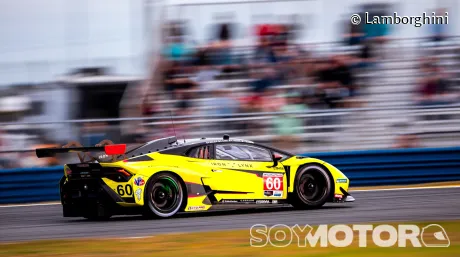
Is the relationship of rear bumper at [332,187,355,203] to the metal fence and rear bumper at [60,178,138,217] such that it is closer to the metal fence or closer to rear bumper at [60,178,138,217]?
rear bumper at [60,178,138,217]

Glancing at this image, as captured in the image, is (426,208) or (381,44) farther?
(381,44)

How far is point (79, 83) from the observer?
1435cm

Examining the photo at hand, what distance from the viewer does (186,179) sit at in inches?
404

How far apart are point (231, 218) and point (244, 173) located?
698mm

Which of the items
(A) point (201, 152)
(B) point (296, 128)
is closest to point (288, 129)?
(B) point (296, 128)

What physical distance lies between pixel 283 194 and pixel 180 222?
A: 163 centimetres

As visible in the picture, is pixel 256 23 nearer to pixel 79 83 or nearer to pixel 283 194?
pixel 79 83

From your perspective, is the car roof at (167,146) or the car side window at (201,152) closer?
the car roof at (167,146)

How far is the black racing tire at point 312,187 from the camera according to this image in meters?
11.0

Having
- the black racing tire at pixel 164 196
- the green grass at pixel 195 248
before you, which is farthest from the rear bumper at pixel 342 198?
the green grass at pixel 195 248

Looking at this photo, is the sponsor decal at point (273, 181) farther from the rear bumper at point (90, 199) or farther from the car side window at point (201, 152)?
the rear bumper at point (90, 199)

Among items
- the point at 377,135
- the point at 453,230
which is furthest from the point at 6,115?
the point at 453,230

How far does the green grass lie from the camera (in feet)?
23.2

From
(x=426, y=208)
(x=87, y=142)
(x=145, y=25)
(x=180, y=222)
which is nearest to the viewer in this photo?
(x=180, y=222)
